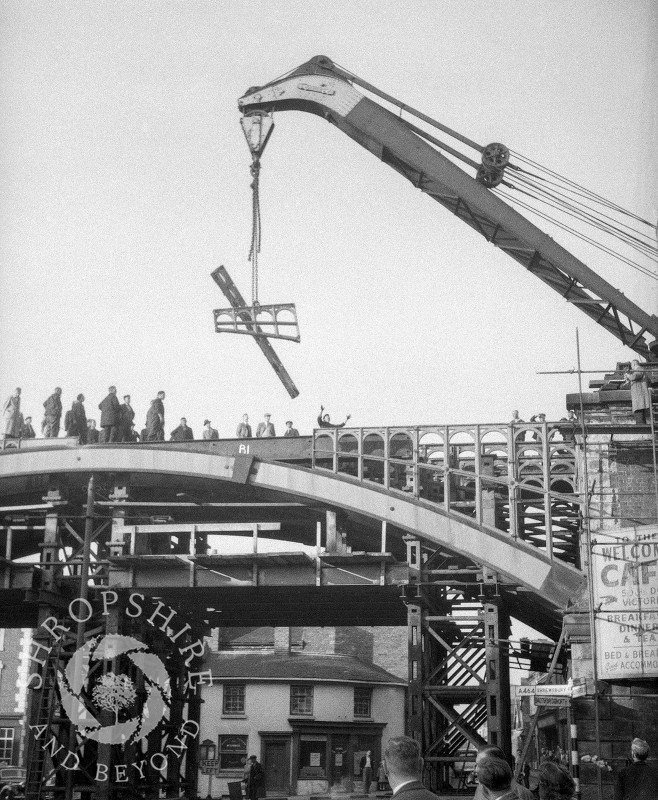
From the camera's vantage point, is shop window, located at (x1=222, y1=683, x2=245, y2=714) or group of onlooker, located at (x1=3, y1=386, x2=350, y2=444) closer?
group of onlooker, located at (x1=3, y1=386, x2=350, y2=444)

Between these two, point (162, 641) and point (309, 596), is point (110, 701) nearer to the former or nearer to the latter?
point (162, 641)

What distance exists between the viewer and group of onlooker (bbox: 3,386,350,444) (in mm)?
28359

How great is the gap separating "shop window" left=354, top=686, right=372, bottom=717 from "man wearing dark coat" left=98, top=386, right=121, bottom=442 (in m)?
25.4

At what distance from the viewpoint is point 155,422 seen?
2866cm

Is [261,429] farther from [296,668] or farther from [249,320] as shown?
[296,668]

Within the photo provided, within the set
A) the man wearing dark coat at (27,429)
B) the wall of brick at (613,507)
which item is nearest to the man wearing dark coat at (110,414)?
the man wearing dark coat at (27,429)

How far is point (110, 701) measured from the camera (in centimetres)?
2619

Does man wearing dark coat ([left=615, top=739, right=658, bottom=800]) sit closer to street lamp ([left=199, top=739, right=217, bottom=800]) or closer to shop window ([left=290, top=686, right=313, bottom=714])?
street lamp ([left=199, top=739, right=217, bottom=800])

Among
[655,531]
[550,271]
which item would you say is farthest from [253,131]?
[655,531]

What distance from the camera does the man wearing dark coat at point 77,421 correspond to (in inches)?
1152

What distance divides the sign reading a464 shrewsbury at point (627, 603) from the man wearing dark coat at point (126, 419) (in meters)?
14.4

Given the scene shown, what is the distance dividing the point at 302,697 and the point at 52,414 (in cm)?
2476

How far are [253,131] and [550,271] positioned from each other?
8.81 metres

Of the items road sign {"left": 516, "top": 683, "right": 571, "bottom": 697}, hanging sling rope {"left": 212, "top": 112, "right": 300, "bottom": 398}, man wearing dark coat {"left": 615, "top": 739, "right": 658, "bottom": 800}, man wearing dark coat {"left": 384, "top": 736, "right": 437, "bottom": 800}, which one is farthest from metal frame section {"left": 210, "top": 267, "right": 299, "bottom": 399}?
man wearing dark coat {"left": 384, "top": 736, "right": 437, "bottom": 800}
